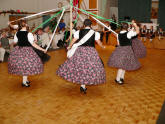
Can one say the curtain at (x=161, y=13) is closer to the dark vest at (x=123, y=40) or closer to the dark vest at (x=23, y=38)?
the dark vest at (x=123, y=40)

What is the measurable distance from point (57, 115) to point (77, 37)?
135 centimetres

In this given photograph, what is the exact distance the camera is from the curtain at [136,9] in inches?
434

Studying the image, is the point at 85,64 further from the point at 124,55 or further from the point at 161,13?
the point at 161,13

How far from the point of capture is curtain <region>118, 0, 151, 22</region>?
36.1ft

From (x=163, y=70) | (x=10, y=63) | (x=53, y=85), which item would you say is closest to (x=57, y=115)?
(x=53, y=85)

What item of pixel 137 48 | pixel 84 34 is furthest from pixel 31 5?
pixel 84 34

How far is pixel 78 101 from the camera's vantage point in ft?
9.84

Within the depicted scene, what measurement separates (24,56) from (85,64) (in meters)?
1.19

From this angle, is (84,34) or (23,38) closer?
(84,34)

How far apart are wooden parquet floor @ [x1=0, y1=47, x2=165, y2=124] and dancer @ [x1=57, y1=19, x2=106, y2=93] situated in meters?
0.38

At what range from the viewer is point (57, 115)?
8.29ft

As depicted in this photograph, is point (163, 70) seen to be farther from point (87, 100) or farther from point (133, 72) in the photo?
point (87, 100)

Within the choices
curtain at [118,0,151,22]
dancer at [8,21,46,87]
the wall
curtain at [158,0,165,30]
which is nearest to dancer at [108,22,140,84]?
dancer at [8,21,46,87]

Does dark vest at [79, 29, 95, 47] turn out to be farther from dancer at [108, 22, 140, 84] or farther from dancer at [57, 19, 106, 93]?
dancer at [108, 22, 140, 84]
